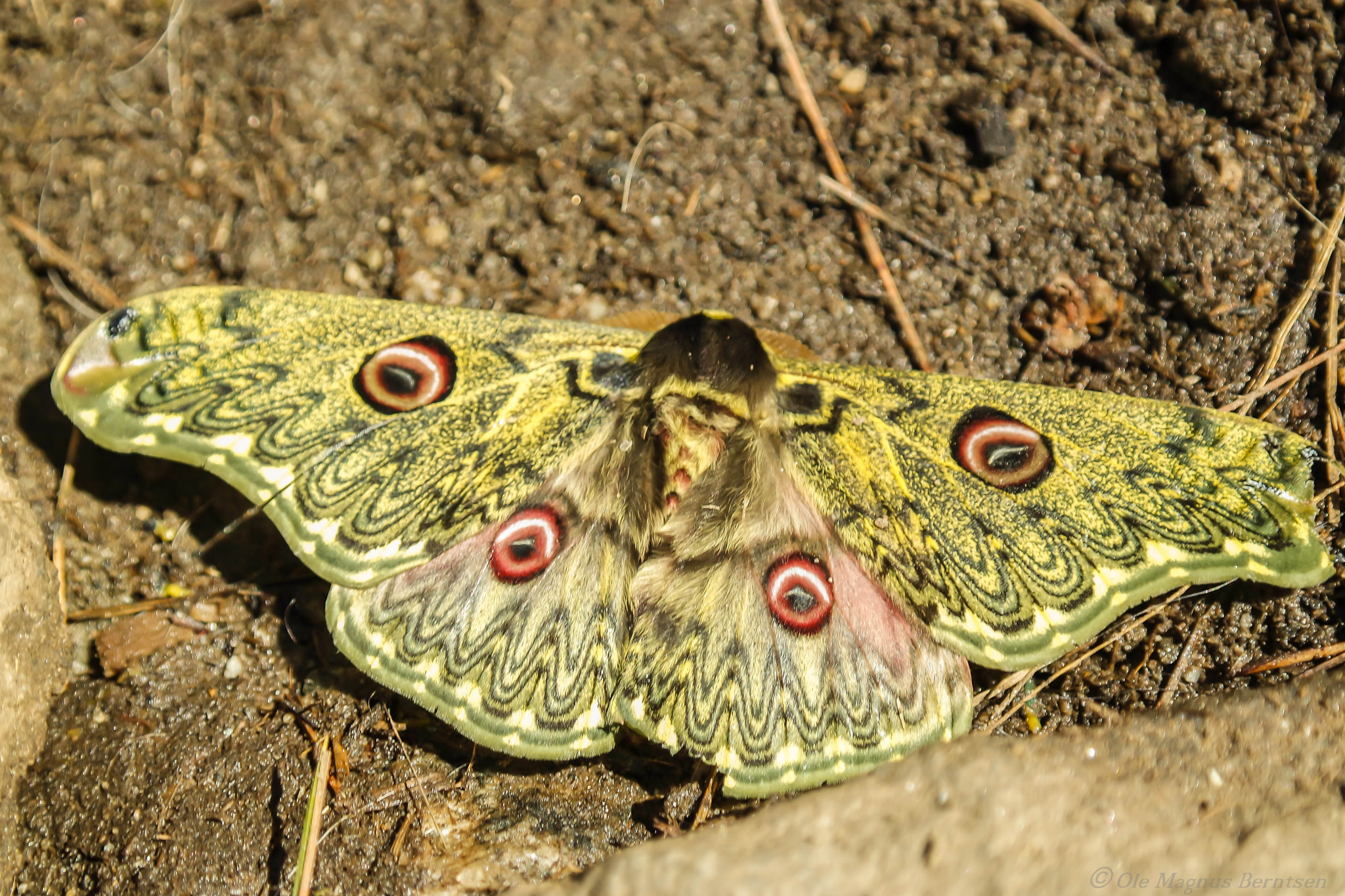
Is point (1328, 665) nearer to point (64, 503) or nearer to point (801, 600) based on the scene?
point (801, 600)

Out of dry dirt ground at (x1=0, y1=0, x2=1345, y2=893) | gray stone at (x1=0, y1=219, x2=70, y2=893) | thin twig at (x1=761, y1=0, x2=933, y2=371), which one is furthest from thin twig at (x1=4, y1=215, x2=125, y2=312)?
thin twig at (x1=761, y1=0, x2=933, y2=371)

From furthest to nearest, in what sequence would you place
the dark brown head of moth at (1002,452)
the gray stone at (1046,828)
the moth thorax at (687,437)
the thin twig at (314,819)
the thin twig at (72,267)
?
the thin twig at (72,267)
the thin twig at (314,819)
the moth thorax at (687,437)
the dark brown head of moth at (1002,452)
the gray stone at (1046,828)

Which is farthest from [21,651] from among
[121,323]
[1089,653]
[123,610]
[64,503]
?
[1089,653]

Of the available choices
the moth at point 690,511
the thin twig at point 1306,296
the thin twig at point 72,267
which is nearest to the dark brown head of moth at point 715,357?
the moth at point 690,511

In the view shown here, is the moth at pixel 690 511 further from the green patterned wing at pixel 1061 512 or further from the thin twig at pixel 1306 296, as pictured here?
A: the thin twig at pixel 1306 296

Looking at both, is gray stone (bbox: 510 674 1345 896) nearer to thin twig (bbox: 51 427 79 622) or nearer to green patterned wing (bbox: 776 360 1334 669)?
green patterned wing (bbox: 776 360 1334 669)

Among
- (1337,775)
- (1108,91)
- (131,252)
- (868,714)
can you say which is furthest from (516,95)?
(1337,775)
